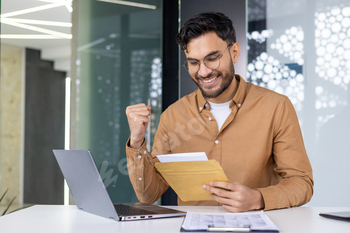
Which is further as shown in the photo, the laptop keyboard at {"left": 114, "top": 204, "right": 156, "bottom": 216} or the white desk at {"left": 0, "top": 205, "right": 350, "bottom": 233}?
the laptop keyboard at {"left": 114, "top": 204, "right": 156, "bottom": 216}

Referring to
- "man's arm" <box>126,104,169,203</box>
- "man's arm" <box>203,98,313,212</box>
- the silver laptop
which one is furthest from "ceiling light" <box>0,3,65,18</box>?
"man's arm" <box>203,98,313,212</box>

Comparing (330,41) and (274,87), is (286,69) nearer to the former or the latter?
(274,87)

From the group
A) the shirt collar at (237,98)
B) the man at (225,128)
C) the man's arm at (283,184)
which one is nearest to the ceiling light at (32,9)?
the man at (225,128)

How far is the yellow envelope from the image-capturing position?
43.6 inches

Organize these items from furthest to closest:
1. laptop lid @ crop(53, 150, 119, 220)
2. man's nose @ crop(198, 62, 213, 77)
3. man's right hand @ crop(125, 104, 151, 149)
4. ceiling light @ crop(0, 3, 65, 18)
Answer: ceiling light @ crop(0, 3, 65, 18)
man's nose @ crop(198, 62, 213, 77)
man's right hand @ crop(125, 104, 151, 149)
laptop lid @ crop(53, 150, 119, 220)

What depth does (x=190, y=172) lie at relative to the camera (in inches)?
45.4

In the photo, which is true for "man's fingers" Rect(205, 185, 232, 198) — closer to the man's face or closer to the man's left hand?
the man's left hand

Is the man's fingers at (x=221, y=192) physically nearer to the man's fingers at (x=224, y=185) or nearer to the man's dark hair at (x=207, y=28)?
the man's fingers at (x=224, y=185)

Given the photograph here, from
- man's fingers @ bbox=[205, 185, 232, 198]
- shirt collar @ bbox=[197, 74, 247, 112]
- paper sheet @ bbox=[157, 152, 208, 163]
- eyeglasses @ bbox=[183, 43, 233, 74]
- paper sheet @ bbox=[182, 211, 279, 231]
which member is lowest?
paper sheet @ bbox=[182, 211, 279, 231]

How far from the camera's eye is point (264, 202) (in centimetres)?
122

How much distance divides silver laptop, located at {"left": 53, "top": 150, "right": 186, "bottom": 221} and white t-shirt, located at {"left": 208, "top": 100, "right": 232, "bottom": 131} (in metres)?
0.64

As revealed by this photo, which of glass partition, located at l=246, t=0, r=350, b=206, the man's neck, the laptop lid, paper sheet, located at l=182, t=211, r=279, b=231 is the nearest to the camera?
paper sheet, located at l=182, t=211, r=279, b=231

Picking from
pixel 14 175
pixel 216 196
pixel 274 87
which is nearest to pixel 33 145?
pixel 14 175

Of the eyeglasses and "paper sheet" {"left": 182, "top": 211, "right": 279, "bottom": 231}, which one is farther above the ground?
the eyeglasses
